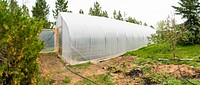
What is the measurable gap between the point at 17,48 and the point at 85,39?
8396 mm

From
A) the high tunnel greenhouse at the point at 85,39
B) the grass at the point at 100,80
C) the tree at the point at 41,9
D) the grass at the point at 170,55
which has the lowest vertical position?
the grass at the point at 100,80

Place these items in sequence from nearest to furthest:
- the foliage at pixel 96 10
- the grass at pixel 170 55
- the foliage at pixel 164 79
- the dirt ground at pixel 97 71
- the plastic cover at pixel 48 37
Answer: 1. the foliage at pixel 164 79
2. the dirt ground at pixel 97 71
3. the grass at pixel 170 55
4. the plastic cover at pixel 48 37
5. the foliage at pixel 96 10

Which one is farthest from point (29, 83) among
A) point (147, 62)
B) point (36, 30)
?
point (147, 62)

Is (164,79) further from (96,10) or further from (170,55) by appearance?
(96,10)

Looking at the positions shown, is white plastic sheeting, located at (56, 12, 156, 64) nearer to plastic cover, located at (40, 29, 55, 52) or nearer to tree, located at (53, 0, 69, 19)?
plastic cover, located at (40, 29, 55, 52)

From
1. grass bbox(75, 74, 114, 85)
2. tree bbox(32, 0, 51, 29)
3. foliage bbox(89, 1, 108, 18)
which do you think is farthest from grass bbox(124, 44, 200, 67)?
foliage bbox(89, 1, 108, 18)

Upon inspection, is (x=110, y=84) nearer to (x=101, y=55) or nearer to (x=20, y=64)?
(x=20, y=64)

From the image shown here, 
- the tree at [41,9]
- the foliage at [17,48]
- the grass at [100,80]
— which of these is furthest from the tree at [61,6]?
the foliage at [17,48]

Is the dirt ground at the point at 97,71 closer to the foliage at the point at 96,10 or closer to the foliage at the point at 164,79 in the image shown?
the foliage at the point at 164,79

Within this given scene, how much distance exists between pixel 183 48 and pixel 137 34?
583 centimetres

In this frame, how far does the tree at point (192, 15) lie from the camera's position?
1600 cm

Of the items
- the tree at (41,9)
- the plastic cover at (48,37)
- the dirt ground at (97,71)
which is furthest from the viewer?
the tree at (41,9)

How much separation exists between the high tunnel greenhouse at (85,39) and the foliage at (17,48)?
697 cm

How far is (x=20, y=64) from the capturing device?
4.67m
